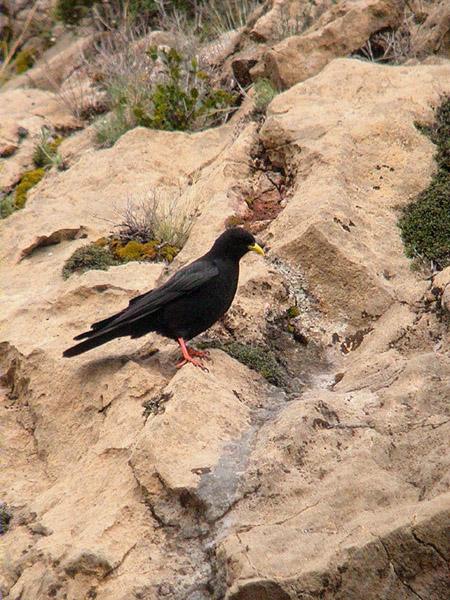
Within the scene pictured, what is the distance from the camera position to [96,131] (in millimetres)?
12648

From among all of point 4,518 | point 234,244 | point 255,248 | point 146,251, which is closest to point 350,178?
point 255,248

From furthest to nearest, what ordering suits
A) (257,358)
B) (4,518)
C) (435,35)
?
1. (435,35)
2. (257,358)
3. (4,518)

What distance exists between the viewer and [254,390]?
7051 millimetres

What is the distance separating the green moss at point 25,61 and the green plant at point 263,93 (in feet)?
23.5

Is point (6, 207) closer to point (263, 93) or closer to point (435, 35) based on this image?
point (263, 93)

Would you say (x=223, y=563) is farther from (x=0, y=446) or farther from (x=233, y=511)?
(x=0, y=446)

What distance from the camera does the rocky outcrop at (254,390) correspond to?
16.9 feet

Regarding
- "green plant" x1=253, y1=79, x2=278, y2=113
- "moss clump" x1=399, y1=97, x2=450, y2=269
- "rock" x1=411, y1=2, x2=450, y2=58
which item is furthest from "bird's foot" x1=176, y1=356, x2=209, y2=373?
"rock" x1=411, y1=2, x2=450, y2=58

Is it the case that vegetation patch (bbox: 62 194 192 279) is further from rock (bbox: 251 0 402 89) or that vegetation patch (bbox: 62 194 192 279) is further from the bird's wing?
rock (bbox: 251 0 402 89)

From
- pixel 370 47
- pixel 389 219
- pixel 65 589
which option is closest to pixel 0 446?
pixel 65 589

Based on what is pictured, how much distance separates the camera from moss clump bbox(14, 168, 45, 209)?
37.9 ft

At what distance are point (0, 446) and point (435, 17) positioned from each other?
7756mm

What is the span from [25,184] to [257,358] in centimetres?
556

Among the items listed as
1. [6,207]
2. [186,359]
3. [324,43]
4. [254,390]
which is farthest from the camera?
[324,43]
